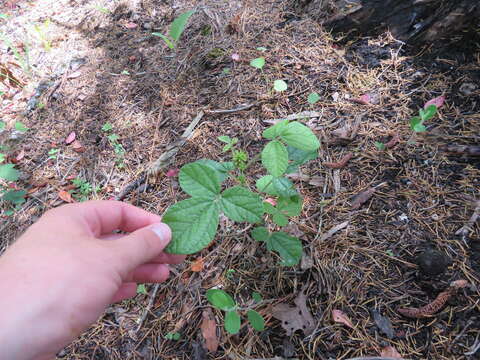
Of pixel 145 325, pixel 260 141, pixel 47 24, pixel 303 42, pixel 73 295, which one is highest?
pixel 47 24

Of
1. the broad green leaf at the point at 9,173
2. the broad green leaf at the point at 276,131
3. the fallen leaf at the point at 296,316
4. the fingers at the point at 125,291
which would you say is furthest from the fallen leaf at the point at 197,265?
the broad green leaf at the point at 9,173

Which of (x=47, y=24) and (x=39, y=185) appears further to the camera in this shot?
(x=47, y=24)

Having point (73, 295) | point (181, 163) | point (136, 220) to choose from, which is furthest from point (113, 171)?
point (73, 295)

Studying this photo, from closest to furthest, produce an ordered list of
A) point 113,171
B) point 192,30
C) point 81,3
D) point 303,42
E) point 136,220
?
point 136,220 → point 113,171 → point 303,42 → point 192,30 → point 81,3

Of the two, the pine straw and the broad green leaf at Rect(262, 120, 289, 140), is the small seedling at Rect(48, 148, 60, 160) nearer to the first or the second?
the pine straw

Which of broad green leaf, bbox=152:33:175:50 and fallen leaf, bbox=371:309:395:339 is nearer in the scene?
fallen leaf, bbox=371:309:395:339

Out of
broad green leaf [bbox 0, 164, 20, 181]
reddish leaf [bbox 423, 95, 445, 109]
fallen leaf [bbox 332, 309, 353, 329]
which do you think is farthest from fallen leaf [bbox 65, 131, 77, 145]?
reddish leaf [bbox 423, 95, 445, 109]

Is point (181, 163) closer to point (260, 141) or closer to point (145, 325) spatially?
point (260, 141)
